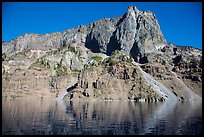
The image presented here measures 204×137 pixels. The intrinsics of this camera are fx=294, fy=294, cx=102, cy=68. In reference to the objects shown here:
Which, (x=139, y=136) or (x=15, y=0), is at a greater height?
(x=15, y=0)

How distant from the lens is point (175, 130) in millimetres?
72562

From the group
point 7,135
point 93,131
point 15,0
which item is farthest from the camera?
point 93,131

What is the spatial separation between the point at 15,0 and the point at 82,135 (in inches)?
1208

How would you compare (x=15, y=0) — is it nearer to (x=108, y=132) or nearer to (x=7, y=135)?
(x=7, y=135)

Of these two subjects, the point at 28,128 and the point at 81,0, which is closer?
the point at 81,0

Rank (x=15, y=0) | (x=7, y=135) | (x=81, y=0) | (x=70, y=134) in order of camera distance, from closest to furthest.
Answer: (x=81, y=0)
(x=15, y=0)
(x=7, y=135)
(x=70, y=134)

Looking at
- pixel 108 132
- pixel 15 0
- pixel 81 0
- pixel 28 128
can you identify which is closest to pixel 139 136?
pixel 108 132

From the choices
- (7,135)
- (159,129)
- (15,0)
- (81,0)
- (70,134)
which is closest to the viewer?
(81,0)

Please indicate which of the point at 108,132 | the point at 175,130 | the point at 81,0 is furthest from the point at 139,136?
the point at 81,0

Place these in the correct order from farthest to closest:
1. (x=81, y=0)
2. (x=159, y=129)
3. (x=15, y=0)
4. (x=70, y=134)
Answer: (x=159, y=129), (x=70, y=134), (x=15, y=0), (x=81, y=0)

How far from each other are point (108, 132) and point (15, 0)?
3584cm

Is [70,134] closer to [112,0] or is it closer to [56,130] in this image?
[56,130]

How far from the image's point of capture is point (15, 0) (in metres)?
51.7

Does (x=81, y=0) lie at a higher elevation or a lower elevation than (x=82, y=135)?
higher
